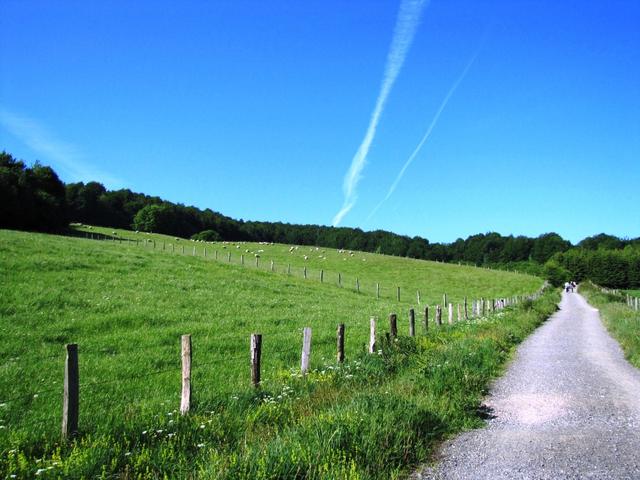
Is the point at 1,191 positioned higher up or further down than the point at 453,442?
higher up

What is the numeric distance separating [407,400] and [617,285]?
155 meters

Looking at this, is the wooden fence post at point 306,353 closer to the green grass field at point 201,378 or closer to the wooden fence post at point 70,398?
the green grass field at point 201,378

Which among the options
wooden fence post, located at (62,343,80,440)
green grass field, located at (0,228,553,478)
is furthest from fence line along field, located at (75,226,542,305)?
wooden fence post, located at (62,343,80,440)

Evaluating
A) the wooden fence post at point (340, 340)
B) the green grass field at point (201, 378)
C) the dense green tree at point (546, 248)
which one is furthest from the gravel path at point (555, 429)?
the dense green tree at point (546, 248)

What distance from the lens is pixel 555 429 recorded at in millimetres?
8961

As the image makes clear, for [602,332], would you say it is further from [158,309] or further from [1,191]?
[1,191]

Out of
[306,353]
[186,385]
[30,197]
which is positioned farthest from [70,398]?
[30,197]

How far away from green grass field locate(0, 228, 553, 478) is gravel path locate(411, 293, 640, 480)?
584 mm

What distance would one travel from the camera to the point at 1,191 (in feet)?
227

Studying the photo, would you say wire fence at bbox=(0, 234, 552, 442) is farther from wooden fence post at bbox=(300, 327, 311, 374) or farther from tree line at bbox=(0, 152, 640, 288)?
tree line at bbox=(0, 152, 640, 288)

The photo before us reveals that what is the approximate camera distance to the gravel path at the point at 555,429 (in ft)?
23.0

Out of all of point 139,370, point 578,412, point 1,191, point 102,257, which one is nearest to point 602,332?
point 578,412

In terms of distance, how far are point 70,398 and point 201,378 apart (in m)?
5.94

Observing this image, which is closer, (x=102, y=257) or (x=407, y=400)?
(x=407, y=400)
